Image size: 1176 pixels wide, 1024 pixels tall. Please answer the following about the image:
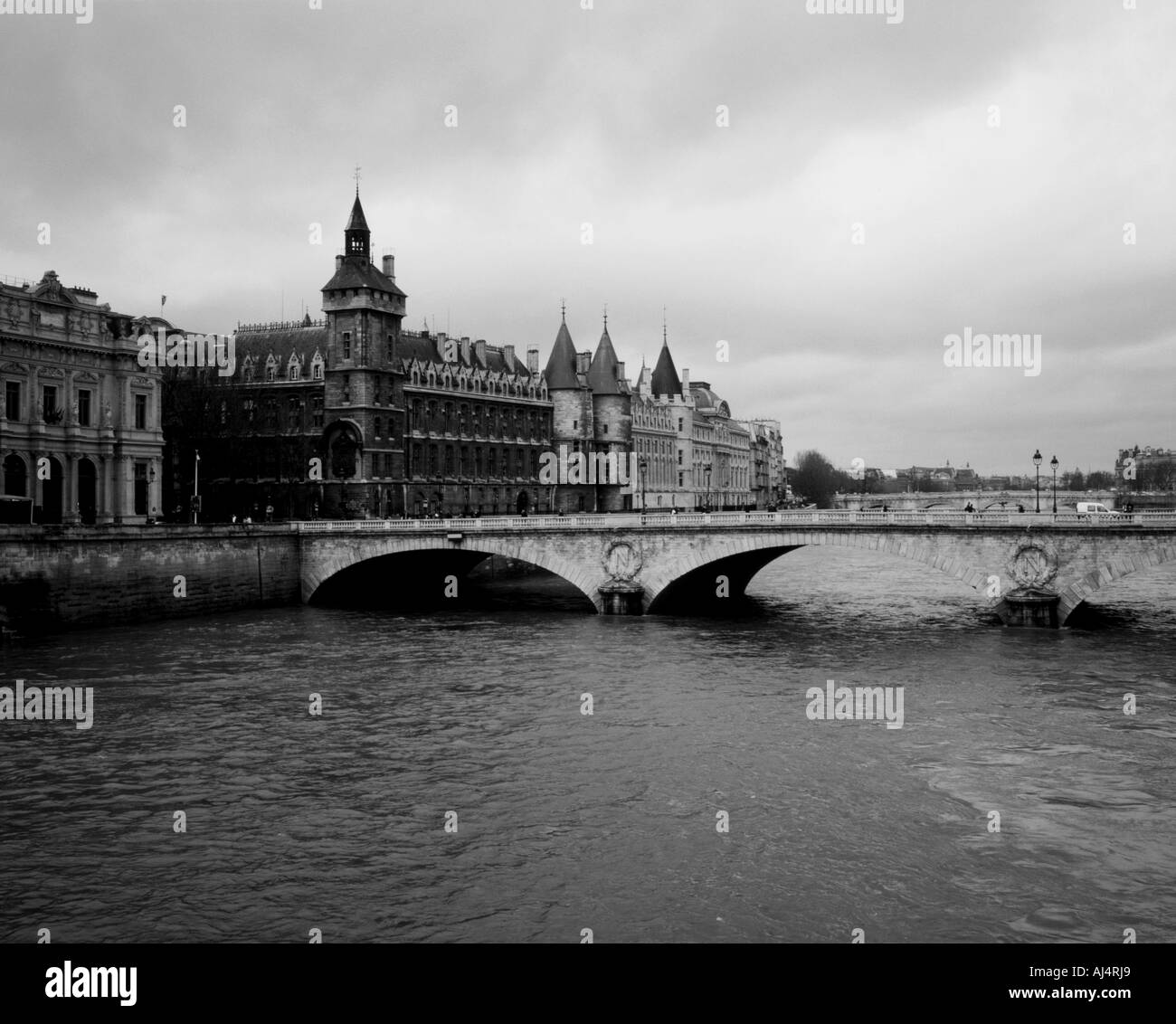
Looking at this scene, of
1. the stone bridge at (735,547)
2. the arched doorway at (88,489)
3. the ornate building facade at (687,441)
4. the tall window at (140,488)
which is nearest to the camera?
the stone bridge at (735,547)

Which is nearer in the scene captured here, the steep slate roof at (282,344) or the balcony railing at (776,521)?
the balcony railing at (776,521)

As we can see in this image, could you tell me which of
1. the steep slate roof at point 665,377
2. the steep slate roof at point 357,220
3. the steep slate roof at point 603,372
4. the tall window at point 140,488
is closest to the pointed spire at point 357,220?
the steep slate roof at point 357,220

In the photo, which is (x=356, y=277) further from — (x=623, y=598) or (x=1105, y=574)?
(x=1105, y=574)

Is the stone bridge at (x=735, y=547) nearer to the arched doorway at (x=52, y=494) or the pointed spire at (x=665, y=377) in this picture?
the arched doorway at (x=52, y=494)

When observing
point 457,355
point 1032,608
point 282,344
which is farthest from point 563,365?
point 1032,608

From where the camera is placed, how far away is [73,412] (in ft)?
181

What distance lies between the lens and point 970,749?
2489cm

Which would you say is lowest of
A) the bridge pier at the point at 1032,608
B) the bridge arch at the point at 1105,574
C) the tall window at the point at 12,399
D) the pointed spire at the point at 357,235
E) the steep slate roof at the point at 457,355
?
the bridge pier at the point at 1032,608

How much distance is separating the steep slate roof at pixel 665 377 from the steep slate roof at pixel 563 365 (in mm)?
28649

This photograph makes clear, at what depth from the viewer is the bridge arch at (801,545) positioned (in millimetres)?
43312

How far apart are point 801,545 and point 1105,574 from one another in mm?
11286

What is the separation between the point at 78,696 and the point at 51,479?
28.6m
